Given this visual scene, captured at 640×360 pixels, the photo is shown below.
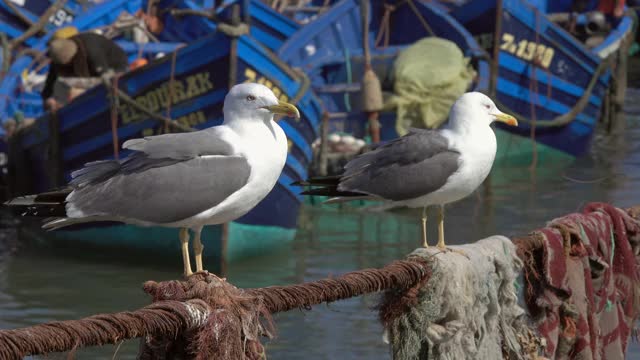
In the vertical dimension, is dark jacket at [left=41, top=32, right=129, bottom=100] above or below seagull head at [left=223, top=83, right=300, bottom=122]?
above

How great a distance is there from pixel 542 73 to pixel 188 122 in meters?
6.91

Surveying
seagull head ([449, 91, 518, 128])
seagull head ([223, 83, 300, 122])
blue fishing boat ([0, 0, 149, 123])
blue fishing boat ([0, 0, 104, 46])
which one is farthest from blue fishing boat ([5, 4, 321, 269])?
seagull head ([223, 83, 300, 122])

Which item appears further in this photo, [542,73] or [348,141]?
[542,73]

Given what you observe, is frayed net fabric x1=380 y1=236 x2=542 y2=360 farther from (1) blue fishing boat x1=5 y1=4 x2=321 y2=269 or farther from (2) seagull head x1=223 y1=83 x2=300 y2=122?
(1) blue fishing boat x1=5 y1=4 x2=321 y2=269

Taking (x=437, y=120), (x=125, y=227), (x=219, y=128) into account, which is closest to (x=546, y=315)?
(x=219, y=128)

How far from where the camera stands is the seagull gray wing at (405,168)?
479 cm

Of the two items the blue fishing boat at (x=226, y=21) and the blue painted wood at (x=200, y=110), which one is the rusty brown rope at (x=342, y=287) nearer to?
the blue painted wood at (x=200, y=110)

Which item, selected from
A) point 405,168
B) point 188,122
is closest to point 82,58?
point 188,122

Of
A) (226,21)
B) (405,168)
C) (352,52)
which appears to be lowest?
(405,168)

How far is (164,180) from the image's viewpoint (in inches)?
164

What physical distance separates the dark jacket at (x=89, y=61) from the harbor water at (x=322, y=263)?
1.54 m

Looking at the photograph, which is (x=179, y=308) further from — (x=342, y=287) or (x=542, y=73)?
(x=542, y=73)

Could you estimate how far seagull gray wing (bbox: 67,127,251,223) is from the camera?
398cm

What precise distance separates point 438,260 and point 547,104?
13.3m
